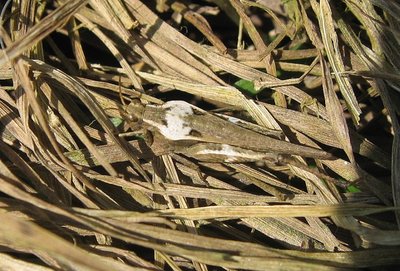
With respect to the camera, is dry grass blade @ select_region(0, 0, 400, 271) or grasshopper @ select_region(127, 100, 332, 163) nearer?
dry grass blade @ select_region(0, 0, 400, 271)

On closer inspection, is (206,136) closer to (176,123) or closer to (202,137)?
(202,137)

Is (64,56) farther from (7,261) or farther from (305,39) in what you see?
(305,39)

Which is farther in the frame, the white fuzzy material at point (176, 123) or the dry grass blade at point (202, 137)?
the white fuzzy material at point (176, 123)

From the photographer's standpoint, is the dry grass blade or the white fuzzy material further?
the white fuzzy material

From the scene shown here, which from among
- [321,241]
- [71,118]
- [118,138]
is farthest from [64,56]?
[321,241]

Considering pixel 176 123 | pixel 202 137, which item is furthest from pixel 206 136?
pixel 176 123
